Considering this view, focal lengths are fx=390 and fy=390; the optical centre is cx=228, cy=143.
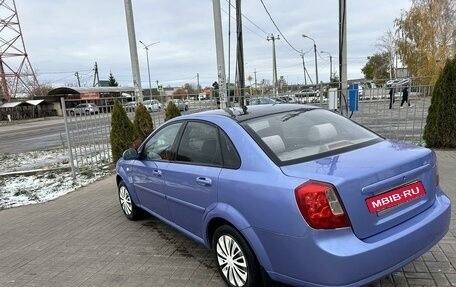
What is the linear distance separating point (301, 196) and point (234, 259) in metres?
0.97

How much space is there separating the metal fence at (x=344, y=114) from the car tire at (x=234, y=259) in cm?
695

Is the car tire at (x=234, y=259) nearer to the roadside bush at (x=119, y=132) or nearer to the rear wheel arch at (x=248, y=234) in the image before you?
the rear wheel arch at (x=248, y=234)

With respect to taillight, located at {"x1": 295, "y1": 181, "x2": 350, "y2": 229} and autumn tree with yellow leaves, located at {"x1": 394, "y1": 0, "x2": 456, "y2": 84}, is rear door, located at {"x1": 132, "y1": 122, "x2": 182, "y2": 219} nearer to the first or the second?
taillight, located at {"x1": 295, "y1": 181, "x2": 350, "y2": 229}

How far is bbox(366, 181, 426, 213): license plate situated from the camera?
2662mm

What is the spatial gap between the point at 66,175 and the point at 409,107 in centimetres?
894

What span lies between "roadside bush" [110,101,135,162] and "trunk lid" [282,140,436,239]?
8208mm

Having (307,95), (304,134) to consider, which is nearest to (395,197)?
(304,134)

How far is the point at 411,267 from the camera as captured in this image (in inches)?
137

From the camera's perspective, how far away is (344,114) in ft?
33.2

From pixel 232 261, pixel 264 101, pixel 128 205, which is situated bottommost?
pixel 128 205

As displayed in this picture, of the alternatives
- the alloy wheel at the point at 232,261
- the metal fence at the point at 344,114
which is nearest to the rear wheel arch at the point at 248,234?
the alloy wheel at the point at 232,261

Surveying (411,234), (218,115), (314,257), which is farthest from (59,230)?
(411,234)

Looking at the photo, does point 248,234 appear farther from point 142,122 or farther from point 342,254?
point 142,122

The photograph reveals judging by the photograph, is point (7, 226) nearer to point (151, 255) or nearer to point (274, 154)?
point (151, 255)
